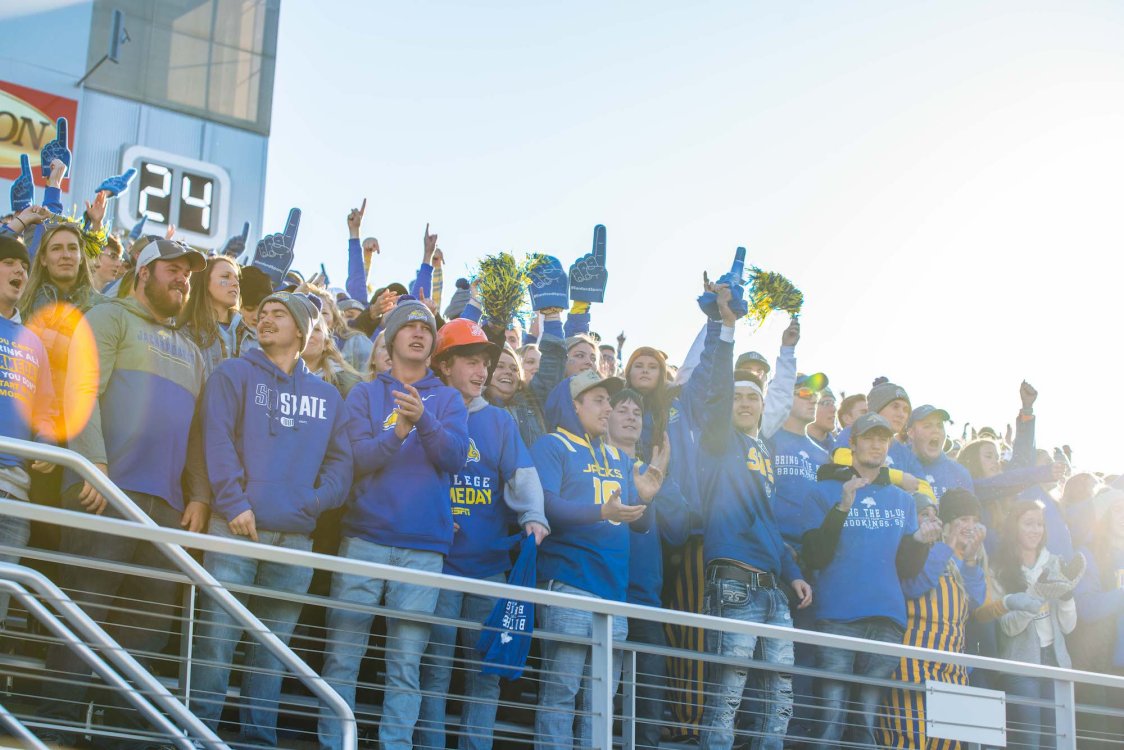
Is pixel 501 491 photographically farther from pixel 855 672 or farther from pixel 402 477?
pixel 855 672

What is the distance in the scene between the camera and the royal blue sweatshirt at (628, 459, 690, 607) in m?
6.78

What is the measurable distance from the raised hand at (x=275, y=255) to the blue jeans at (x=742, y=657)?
3.41 meters

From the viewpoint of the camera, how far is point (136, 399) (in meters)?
5.55

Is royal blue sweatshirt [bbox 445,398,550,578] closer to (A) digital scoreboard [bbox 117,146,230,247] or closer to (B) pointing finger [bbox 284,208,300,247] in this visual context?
(B) pointing finger [bbox 284,208,300,247]

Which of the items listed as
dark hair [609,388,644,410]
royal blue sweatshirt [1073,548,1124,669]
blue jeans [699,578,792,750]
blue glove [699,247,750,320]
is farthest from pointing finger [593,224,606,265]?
royal blue sweatshirt [1073,548,1124,669]

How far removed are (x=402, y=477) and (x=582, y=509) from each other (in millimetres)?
936

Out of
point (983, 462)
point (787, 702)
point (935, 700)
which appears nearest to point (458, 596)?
point (787, 702)

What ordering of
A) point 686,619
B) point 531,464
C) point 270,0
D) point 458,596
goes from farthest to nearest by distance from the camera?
1. point 270,0
2. point 531,464
3. point 458,596
4. point 686,619

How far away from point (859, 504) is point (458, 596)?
8.23ft

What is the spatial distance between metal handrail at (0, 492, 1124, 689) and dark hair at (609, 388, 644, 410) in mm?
1930

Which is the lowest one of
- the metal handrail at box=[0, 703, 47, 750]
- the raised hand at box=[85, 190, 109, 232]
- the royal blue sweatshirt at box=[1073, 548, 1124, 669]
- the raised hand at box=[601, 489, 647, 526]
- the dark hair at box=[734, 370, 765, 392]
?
the metal handrail at box=[0, 703, 47, 750]

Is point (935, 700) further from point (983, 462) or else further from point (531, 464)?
point (983, 462)

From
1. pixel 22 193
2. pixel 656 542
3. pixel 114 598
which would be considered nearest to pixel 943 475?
pixel 656 542

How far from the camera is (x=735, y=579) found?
677cm
